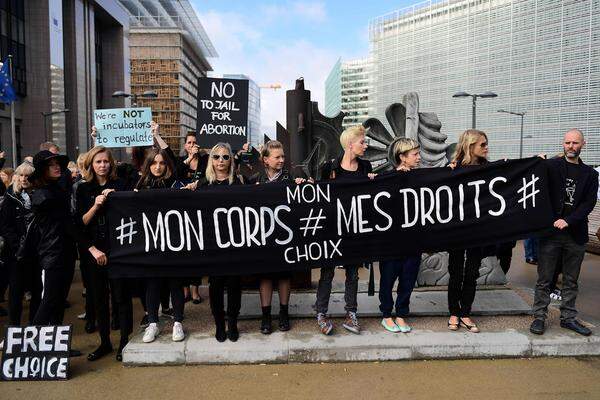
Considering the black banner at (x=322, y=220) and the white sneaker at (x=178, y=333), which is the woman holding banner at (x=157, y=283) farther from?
the black banner at (x=322, y=220)

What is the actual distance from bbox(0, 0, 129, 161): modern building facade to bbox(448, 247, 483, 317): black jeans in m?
31.5

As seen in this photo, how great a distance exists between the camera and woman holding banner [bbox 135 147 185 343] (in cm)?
415

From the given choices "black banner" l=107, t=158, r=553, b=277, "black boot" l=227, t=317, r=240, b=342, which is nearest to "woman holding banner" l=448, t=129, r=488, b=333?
"black banner" l=107, t=158, r=553, b=277

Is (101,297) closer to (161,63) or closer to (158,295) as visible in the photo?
(158,295)

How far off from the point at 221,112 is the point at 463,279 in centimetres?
370

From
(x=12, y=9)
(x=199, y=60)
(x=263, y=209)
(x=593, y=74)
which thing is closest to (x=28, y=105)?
(x=12, y=9)

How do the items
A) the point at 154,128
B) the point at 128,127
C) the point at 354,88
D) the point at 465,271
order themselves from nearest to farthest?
the point at 465,271
the point at 154,128
the point at 128,127
the point at 354,88

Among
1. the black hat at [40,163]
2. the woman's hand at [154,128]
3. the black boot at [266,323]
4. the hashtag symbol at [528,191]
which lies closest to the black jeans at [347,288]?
the black boot at [266,323]

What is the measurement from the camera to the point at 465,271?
440 centimetres

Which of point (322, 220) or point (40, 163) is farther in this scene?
point (322, 220)

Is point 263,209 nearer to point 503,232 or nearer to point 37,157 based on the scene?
point 37,157

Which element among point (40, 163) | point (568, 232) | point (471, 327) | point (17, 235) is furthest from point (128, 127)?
point (568, 232)

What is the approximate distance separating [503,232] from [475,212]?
336 mm

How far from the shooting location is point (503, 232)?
4.48m
